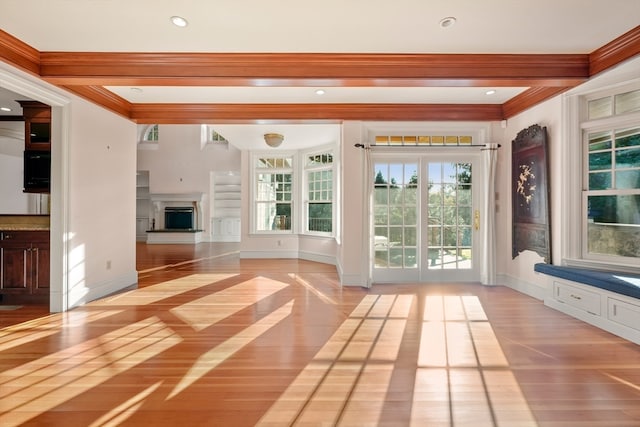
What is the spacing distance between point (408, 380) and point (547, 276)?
2.77 metres

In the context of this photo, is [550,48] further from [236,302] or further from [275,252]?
[275,252]

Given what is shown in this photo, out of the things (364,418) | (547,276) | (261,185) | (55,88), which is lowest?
(364,418)

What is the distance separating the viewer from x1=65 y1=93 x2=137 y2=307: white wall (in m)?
3.62

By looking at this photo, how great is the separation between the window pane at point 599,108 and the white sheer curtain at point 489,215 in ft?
3.94

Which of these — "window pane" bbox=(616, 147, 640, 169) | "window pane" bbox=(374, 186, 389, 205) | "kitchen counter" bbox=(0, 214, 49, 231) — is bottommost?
"kitchen counter" bbox=(0, 214, 49, 231)

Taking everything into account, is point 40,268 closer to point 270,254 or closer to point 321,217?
point 270,254

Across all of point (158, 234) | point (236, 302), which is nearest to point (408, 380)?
point (236, 302)

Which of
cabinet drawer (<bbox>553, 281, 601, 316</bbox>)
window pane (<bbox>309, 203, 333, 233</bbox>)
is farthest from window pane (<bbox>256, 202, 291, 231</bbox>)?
cabinet drawer (<bbox>553, 281, 601, 316</bbox>)

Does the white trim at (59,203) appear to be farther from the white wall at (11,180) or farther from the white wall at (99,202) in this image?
the white wall at (11,180)

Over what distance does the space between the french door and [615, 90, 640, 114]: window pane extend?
5.89ft

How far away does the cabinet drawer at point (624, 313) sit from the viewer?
2691mm

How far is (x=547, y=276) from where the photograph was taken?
378 centimetres

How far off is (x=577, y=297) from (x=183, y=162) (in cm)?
1115

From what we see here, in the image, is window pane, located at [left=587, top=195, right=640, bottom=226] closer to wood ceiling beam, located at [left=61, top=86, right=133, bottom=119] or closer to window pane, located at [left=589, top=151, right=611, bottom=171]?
window pane, located at [left=589, top=151, right=611, bottom=171]
